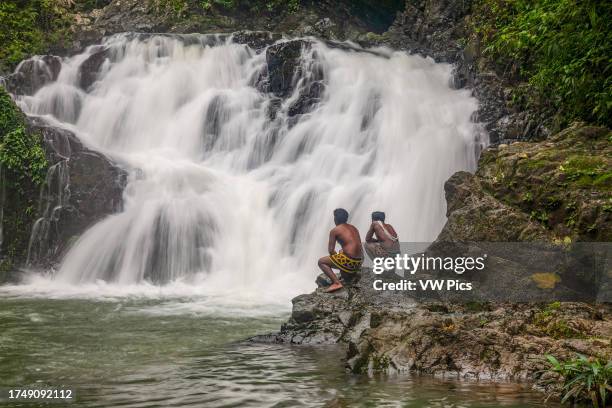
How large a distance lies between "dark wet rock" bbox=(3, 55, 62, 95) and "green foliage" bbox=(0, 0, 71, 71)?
0.79m

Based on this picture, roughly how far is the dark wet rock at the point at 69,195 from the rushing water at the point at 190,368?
496cm

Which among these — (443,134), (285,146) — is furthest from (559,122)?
(285,146)

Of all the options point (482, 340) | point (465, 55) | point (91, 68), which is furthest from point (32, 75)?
point (482, 340)

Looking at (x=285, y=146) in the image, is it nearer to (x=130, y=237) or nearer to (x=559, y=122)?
(x=130, y=237)

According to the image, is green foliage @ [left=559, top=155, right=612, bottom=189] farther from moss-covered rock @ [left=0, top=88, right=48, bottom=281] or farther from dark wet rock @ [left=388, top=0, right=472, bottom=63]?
moss-covered rock @ [left=0, top=88, right=48, bottom=281]

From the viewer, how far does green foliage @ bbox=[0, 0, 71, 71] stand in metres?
22.2

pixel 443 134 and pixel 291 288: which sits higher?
pixel 443 134

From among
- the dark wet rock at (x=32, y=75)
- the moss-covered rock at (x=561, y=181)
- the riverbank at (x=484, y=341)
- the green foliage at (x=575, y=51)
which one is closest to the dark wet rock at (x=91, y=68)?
the dark wet rock at (x=32, y=75)

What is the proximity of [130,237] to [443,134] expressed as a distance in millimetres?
8326

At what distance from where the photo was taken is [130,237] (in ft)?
48.2

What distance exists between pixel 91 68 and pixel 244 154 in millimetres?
7096

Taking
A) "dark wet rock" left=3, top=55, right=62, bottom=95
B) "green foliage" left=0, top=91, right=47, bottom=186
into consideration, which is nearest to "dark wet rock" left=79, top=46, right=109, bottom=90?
"dark wet rock" left=3, top=55, right=62, bottom=95

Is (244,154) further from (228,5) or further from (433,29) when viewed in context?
(228,5)

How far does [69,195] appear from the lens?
15906 mm
